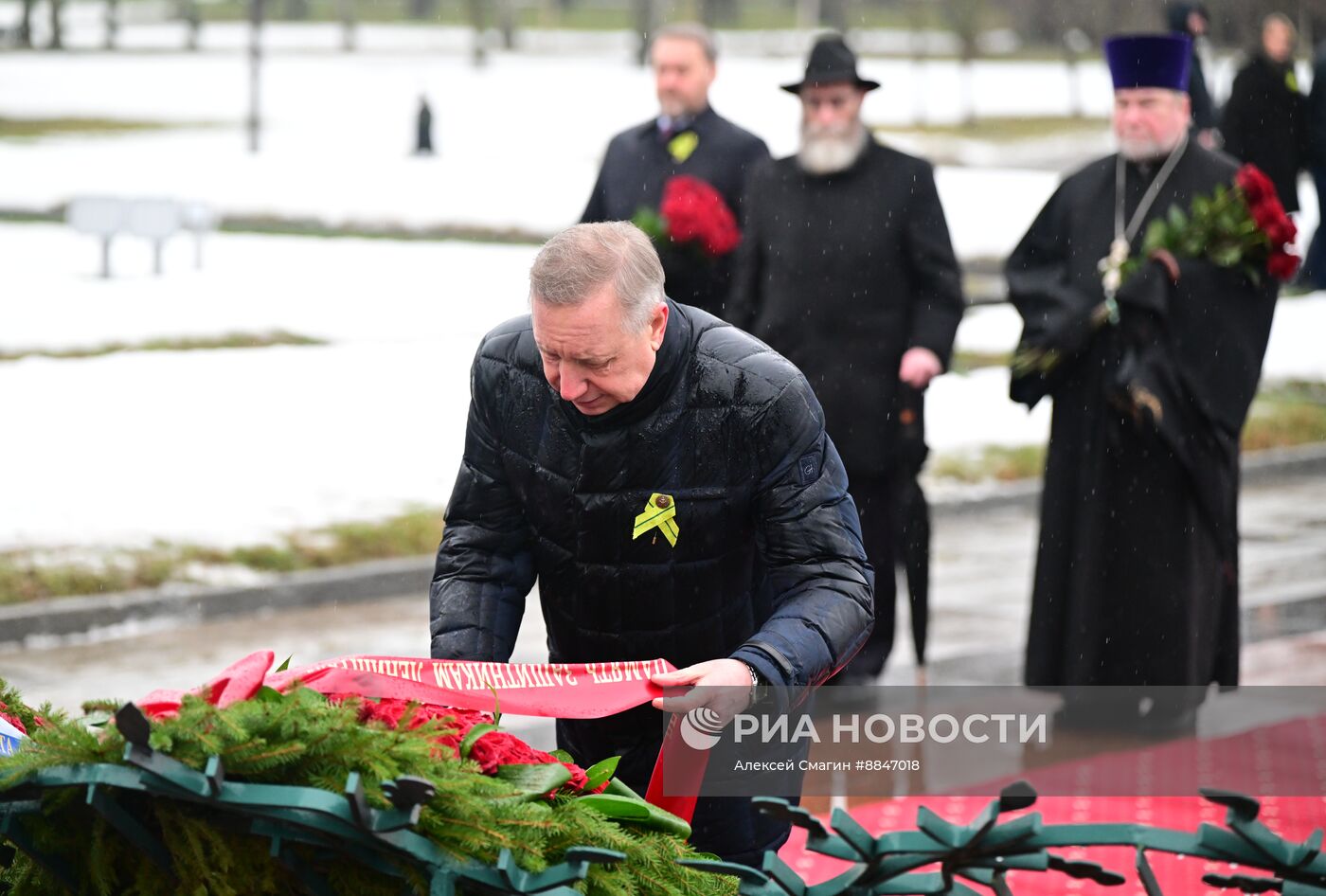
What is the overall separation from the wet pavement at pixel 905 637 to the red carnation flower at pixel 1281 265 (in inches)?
74.7

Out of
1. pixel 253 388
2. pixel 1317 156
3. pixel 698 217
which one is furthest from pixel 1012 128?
A: pixel 698 217

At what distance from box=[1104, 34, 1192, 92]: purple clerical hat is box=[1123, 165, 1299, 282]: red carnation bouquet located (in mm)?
460

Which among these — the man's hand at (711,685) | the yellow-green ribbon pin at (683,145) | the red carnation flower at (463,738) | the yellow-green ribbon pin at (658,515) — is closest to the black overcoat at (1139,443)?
the yellow-green ribbon pin at (683,145)

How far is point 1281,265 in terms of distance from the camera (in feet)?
25.3

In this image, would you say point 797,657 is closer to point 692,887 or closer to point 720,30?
point 692,887

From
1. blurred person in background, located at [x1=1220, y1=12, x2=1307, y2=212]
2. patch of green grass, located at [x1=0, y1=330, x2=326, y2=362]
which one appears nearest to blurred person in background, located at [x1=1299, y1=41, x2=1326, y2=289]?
blurred person in background, located at [x1=1220, y1=12, x2=1307, y2=212]

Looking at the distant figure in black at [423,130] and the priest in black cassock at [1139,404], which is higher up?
the priest in black cassock at [1139,404]

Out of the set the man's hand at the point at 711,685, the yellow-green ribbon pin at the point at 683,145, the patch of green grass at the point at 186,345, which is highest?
the yellow-green ribbon pin at the point at 683,145

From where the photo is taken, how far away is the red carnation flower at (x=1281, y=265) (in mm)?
7664

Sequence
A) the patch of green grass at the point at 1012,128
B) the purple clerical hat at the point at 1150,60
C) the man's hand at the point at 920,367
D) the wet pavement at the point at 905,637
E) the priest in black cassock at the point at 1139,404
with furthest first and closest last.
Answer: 1. the patch of green grass at the point at 1012,128
2. the wet pavement at the point at 905,637
3. the man's hand at the point at 920,367
4. the priest in black cassock at the point at 1139,404
5. the purple clerical hat at the point at 1150,60

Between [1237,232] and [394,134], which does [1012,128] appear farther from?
[1237,232]

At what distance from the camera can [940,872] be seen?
2338 mm

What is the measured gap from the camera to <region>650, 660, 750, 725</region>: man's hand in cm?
340

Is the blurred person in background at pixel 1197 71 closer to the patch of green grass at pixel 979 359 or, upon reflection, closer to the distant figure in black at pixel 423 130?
the patch of green grass at pixel 979 359
